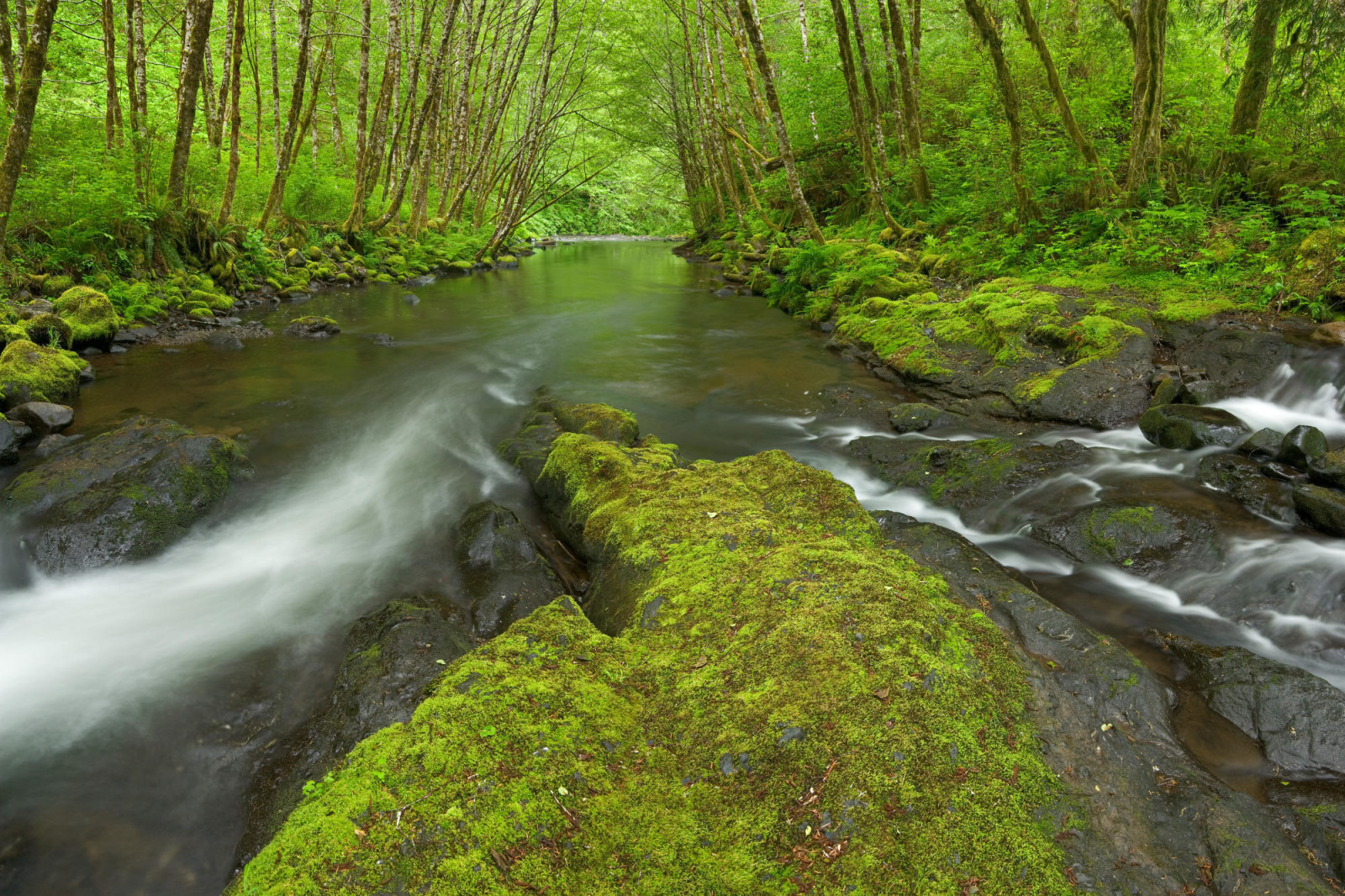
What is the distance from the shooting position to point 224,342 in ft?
37.3

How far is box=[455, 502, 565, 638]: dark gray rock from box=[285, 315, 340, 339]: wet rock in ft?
29.2

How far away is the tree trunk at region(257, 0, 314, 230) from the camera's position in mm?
13299

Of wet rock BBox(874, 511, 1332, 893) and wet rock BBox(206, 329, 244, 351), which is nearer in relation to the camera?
wet rock BBox(874, 511, 1332, 893)

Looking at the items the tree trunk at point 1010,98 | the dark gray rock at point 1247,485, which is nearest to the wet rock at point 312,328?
the tree trunk at point 1010,98

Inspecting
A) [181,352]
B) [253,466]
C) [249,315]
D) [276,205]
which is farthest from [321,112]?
[253,466]

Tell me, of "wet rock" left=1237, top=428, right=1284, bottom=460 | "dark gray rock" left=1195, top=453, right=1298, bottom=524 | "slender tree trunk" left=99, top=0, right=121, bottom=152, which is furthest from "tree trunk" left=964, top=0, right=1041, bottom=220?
"slender tree trunk" left=99, top=0, right=121, bottom=152

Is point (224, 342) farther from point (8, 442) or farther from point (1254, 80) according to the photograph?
point (1254, 80)

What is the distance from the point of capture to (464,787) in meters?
2.34

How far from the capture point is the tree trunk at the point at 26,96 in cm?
780

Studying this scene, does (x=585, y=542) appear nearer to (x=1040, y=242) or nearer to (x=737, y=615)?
(x=737, y=615)

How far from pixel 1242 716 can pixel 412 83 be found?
20.0 metres

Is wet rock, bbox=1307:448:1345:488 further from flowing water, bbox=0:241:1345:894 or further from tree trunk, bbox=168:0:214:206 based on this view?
tree trunk, bbox=168:0:214:206

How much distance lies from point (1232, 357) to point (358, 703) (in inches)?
360

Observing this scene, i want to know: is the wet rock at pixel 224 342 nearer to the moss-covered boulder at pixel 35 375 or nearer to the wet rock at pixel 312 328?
the wet rock at pixel 312 328
